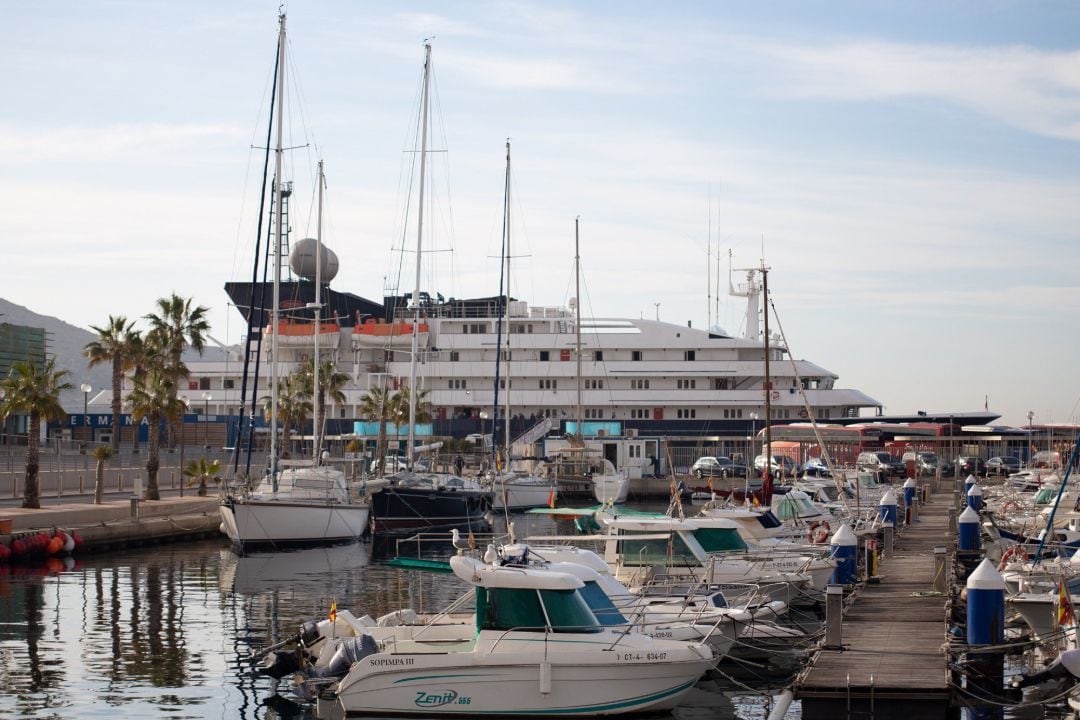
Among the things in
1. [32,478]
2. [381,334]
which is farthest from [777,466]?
[32,478]

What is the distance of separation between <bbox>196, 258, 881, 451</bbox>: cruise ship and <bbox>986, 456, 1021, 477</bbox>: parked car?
472 inches

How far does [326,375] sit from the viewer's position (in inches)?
2640

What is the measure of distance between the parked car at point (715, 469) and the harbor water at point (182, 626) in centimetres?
3453

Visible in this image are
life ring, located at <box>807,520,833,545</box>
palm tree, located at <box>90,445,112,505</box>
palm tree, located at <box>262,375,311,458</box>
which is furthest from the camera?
palm tree, located at <box>262,375,311,458</box>

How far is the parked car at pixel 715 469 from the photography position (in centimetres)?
7188

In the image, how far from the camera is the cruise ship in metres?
86.8

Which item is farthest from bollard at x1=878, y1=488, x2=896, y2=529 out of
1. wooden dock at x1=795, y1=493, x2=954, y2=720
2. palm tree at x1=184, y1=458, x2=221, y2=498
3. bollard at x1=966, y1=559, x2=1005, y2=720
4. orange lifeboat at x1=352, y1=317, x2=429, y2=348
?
orange lifeboat at x1=352, y1=317, x2=429, y2=348

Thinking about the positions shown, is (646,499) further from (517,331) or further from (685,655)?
(685,655)

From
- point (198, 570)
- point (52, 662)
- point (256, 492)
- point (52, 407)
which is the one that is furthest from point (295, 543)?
point (52, 662)

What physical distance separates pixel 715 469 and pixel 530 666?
55982 mm

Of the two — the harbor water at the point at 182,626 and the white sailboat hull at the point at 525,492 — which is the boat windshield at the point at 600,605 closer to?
the harbor water at the point at 182,626

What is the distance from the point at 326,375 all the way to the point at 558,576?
50.9 meters

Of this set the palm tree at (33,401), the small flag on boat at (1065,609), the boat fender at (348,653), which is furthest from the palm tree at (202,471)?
the small flag on boat at (1065,609)

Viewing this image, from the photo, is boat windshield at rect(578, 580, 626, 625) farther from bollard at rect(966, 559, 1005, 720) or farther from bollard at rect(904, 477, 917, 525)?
bollard at rect(904, 477, 917, 525)
